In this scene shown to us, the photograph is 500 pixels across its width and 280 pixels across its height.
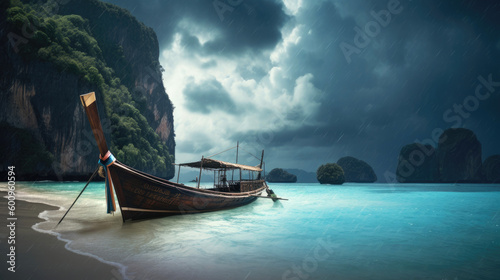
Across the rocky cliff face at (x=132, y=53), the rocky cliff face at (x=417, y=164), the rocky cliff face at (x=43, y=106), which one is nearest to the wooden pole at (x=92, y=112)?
the rocky cliff face at (x=43, y=106)

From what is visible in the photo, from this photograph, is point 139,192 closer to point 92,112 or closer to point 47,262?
point 92,112

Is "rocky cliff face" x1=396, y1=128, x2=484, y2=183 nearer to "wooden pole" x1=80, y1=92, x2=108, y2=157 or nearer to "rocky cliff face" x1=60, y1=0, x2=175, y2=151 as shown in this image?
"rocky cliff face" x1=60, y1=0, x2=175, y2=151

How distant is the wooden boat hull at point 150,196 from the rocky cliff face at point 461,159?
158 metres

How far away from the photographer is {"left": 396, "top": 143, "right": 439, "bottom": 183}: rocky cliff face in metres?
134

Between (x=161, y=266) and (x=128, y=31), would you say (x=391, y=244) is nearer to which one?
(x=161, y=266)

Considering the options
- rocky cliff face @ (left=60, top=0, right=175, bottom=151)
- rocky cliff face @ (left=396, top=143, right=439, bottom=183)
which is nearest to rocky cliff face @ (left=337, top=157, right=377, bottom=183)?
rocky cliff face @ (left=396, top=143, right=439, bottom=183)

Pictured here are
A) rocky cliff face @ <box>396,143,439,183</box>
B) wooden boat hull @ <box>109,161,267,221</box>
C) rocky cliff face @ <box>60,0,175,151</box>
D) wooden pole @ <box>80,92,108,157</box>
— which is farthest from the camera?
rocky cliff face @ <box>396,143,439,183</box>

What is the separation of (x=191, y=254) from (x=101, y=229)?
13.6ft

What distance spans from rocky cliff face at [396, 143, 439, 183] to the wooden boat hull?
5979 inches

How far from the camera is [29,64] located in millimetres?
32812

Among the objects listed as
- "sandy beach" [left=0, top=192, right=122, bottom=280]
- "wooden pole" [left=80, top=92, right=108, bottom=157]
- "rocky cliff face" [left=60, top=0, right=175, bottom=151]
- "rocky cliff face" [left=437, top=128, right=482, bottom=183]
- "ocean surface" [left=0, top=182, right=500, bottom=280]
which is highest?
"rocky cliff face" [left=60, top=0, right=175, bottom=151]

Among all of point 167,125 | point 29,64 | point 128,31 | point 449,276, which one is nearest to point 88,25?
point 128,31

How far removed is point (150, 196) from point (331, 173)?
91.5m

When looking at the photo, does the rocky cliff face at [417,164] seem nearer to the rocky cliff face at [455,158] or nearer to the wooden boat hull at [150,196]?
the rocky cliff face at [455,158]
